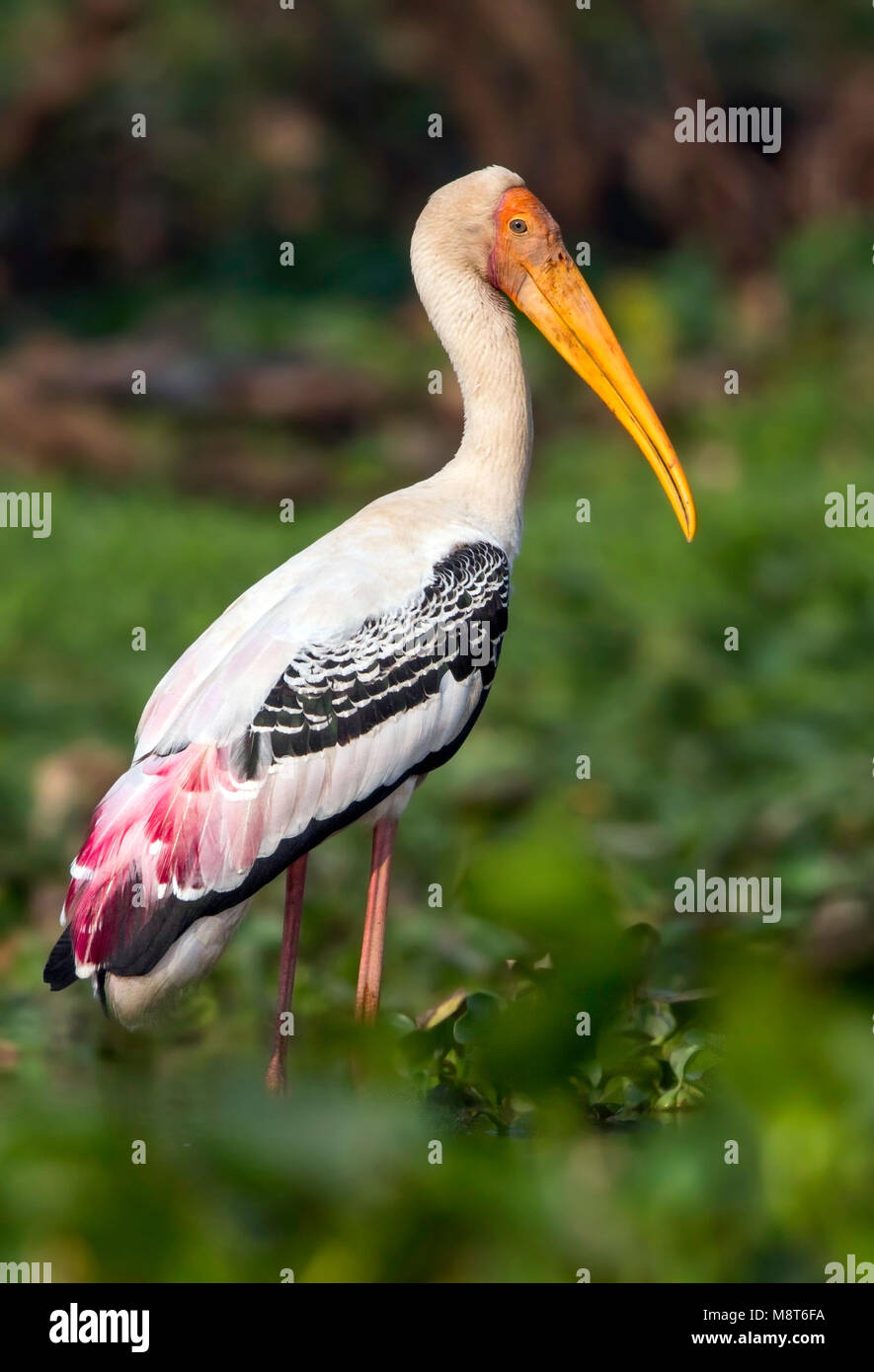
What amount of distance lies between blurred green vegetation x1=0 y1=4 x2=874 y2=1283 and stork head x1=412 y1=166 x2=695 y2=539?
0.87m

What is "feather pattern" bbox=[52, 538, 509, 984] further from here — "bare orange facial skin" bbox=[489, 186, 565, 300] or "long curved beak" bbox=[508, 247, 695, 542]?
"bare orange facial skin" bbox=[489, 186, 565, 300]

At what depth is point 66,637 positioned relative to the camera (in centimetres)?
788

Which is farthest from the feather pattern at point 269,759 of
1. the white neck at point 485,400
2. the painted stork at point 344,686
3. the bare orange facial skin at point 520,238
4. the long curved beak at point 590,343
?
the bare orange facial skin at point 520,238

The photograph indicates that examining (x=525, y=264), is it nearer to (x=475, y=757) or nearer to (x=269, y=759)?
(x=269, y=759)

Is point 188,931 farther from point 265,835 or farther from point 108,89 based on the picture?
point 108,89

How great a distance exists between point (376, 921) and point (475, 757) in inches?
104

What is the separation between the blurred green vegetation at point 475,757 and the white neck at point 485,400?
680 millimetres

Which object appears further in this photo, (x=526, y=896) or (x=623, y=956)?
(x=623, y=956)

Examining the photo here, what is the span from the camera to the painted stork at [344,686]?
11.6 feet

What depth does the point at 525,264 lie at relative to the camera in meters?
4.15

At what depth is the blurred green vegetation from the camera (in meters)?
1.42

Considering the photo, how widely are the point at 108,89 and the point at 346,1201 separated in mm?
12537

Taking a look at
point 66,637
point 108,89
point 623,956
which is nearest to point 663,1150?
Answer: point 623,956

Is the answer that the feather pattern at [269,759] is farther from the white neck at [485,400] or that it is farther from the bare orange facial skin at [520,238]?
the bare orange facial skin at [520,238]
